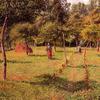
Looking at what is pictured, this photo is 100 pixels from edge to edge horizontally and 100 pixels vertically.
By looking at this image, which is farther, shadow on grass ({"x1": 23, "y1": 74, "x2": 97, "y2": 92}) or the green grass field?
shadow on grass ({"x1": 23, "y1": 74, "x2": 97, "y2": 92})

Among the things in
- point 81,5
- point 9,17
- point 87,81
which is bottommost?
point 87,81

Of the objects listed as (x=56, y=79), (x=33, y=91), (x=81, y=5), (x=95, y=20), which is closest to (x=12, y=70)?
(x=56, y=79)

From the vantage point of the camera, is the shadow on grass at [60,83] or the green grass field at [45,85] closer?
the green grass field at [45,85]

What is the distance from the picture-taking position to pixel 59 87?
22.0m

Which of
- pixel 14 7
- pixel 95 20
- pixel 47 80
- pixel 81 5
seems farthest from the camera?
pixel 81 5

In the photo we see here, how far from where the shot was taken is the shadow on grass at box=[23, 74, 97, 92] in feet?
72.5

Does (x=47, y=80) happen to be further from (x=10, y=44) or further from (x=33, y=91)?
(x=10, y=44)

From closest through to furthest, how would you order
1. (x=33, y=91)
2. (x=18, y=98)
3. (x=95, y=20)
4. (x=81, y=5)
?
(x=18, y=98) → (x=33, y=91) → (x=95, y=20) → (x=81, y=5)

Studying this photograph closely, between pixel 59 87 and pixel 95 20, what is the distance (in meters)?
43.6

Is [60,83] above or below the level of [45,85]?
below

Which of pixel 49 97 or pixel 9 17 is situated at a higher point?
pixel 9 17

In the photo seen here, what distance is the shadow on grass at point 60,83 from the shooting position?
72.5ft

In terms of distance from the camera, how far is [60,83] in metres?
23.7

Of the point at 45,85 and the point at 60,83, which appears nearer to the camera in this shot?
the point at 45,85
